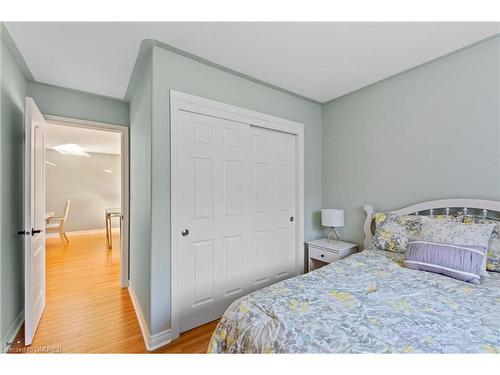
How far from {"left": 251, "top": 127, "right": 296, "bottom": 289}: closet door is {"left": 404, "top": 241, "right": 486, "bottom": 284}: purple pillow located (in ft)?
4.31

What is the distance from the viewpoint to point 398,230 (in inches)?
81.8

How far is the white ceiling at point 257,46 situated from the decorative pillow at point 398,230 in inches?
→ 56.8

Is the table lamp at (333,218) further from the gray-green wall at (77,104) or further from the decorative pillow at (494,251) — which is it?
the gray-green wall at (77,104)

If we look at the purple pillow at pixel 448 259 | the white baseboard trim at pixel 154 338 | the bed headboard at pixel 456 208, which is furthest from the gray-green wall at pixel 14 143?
the bed headboard at pixel 456 208

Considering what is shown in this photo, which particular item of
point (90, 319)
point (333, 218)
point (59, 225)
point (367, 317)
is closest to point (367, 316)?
point (367, 317)

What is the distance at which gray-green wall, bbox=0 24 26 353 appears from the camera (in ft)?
5.75

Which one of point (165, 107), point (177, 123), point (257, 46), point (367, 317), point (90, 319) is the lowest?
point (90, 319)

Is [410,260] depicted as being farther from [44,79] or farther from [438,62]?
[44,79]

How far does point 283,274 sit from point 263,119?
6.05 ft

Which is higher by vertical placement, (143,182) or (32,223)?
(143,182)

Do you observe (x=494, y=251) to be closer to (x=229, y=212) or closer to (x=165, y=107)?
(x=229, y=212)

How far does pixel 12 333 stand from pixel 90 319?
538 mm

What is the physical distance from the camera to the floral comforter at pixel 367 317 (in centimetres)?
90

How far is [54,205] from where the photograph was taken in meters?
6.21
